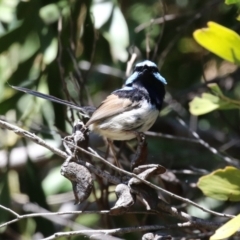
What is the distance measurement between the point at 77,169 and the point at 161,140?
170 cm

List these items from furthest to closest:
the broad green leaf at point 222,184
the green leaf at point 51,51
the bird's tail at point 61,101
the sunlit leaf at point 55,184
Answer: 1. the sunlit leaf at point 55,184
2. the green leaf at point 51,51
3. the bird's tail at point 61,101
4. the broad green leaf at point 222,184

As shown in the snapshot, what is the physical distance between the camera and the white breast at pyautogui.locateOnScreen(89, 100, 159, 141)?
322 centimetres

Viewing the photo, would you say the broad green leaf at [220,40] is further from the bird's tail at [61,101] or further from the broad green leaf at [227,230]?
the bird's tail at [61,101]

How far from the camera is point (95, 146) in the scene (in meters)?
4.07

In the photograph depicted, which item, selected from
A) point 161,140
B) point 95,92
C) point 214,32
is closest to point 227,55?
point 214,32

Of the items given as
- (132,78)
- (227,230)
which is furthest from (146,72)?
(227,230)

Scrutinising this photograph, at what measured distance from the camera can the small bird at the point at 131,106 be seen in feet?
10.6

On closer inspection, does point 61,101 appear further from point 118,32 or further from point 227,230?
point 227,230

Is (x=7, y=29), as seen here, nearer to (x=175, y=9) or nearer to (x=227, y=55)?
(x=175, y=9)

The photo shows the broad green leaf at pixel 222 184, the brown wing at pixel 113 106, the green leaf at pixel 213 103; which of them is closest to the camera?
the broad green leaf at pixel 222 184

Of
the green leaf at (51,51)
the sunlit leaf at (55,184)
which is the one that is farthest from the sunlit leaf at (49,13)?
the sunlit leaf at (55,184)

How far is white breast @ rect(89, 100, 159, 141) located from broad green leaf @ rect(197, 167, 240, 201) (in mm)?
763

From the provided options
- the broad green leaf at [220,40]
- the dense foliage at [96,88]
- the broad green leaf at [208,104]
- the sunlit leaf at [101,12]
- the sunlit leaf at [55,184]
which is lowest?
the sunlit leaf at [55,184]

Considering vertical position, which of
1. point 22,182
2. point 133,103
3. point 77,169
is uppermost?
point 77,169
